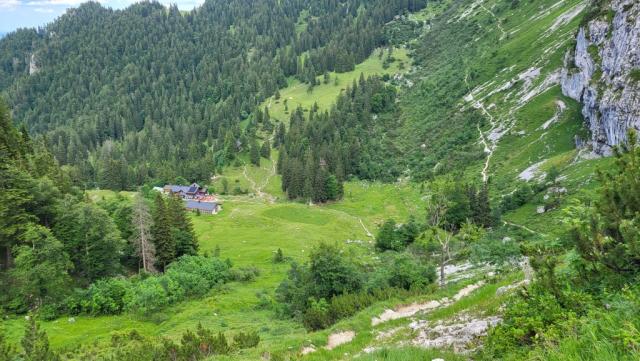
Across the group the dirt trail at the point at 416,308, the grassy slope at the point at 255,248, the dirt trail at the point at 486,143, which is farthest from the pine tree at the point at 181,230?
the dirt trail at the point at 486,143

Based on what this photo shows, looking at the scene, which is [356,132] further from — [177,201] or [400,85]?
[177,201]

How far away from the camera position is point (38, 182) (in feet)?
178

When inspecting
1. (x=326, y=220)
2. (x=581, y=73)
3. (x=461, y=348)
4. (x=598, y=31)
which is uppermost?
(x=598, y=31)

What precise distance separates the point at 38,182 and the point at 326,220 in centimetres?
6318

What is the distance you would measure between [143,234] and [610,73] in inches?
3796

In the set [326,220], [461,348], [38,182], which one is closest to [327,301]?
[461,348]

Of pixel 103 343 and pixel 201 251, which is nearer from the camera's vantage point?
pixel 103 343

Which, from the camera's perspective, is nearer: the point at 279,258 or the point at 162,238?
the point at 162,238

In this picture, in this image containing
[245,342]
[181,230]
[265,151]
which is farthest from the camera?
[265,151]

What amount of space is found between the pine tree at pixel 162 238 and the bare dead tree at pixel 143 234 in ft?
7.80

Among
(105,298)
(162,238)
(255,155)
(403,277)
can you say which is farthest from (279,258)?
(255,155)

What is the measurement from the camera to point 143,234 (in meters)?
60.3

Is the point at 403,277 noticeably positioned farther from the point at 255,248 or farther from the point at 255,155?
the point at 255,155

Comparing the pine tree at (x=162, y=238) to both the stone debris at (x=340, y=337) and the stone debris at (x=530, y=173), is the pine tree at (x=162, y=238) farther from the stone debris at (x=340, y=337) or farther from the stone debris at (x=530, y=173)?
the stone debris at (x=530, y=173)
